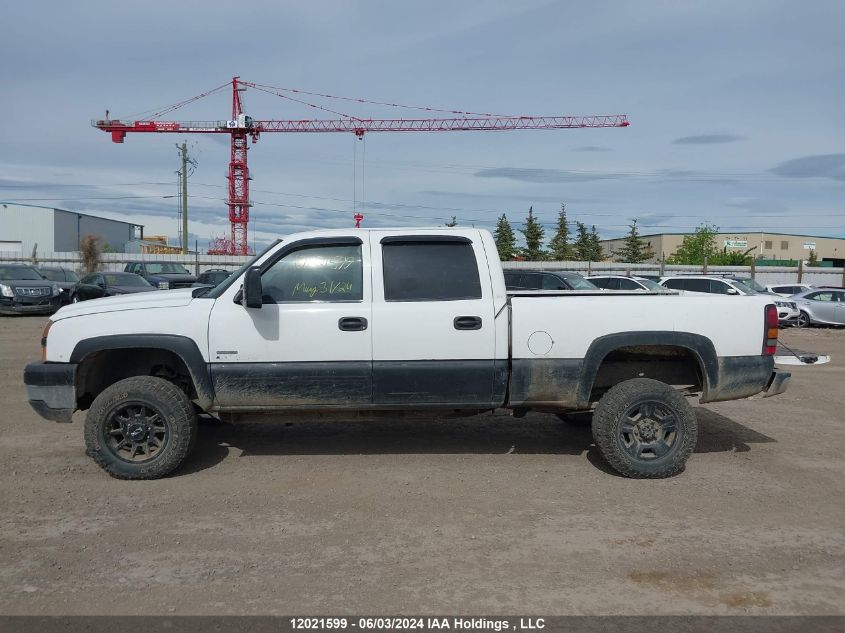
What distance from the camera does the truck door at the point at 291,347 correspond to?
5137mm

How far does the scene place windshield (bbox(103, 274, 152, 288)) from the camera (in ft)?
64.7

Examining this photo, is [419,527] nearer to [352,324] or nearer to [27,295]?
[352,324]

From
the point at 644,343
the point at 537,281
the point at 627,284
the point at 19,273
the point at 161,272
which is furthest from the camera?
the point at 161,272

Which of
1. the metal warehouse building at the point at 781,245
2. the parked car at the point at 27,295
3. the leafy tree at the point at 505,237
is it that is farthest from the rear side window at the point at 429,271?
the metal warehouse building at the point at 781,245

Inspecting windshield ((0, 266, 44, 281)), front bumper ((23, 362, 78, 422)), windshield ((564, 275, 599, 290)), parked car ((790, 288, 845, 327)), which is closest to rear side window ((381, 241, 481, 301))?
front bumper ((23, 362, 78, 422))

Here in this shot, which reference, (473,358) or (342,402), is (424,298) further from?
(342,402)

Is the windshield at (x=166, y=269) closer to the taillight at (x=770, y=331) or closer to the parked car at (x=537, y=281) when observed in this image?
the parked car at (x=537, y=281)

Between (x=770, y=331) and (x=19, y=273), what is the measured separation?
70.0 feet

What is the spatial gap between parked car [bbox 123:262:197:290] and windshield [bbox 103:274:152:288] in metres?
1.75

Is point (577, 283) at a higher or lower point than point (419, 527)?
higher

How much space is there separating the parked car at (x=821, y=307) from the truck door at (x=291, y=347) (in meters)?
18.1

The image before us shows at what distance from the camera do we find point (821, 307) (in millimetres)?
19109

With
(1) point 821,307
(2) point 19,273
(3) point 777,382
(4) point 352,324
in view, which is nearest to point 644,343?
(3) point 777,382

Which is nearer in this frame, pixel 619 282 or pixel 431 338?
pixel 431 338
